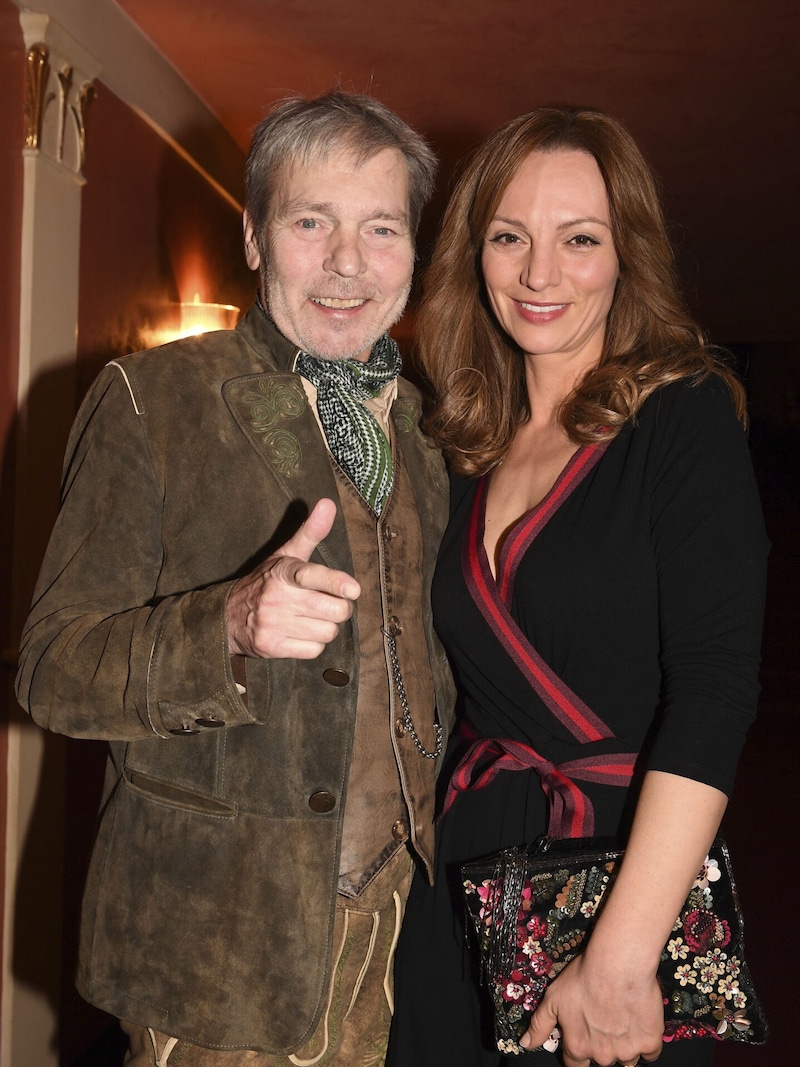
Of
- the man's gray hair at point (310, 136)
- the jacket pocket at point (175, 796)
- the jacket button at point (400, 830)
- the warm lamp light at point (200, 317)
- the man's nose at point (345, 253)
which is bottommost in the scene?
the jacket button at point (400, 830)

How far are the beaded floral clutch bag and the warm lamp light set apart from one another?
336 centimetres

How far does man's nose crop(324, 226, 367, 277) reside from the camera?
1.62 meters

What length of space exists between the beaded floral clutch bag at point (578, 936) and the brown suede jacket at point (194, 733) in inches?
9.1

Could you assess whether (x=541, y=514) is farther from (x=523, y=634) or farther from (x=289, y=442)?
(x=289, y=442)

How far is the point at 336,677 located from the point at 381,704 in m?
0.13

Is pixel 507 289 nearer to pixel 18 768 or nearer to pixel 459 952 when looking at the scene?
pixel 459 952

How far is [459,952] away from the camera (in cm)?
160

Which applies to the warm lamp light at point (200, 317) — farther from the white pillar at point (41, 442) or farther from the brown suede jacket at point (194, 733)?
the brown suede jacket at point (194, 733)

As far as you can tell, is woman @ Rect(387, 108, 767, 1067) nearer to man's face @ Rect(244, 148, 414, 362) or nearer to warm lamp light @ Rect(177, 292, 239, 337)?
man's face @ Rect(244, 148, 414, 362)

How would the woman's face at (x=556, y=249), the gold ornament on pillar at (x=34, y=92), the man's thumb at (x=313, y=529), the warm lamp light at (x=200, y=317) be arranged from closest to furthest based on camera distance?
the man's thumb at (x=313, y=529) < the woman's face at (x=556, y=249) < the gold ornament on pillar at (x=34, y=92) < the warm lamp light at (x=200, y=317)

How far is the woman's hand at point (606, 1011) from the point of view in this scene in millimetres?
1285

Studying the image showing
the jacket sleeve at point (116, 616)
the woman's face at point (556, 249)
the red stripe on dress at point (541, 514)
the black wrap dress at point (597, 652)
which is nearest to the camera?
the jacket sleeve at point (116, 616)

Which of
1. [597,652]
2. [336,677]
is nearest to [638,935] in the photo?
[597,652]

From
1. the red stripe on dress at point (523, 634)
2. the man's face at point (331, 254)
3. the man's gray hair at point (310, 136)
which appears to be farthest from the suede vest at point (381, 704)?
the man's gray hair at point (310, 136)
